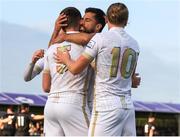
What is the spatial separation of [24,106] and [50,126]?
41.4 feet

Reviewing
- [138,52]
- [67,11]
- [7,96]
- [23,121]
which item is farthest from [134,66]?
[7,96]

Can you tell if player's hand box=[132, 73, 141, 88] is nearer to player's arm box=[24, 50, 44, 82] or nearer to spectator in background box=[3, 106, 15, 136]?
player's arm box=[24, 50, 44, 82]

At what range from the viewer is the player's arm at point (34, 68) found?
5.58m

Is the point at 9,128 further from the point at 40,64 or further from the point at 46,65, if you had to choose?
the point at 46,65

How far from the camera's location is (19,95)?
32406 millimetres

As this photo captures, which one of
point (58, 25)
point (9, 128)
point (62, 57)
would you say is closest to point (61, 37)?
point (58, 25)

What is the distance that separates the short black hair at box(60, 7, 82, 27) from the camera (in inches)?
201

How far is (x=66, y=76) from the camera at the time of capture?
16.5 feet

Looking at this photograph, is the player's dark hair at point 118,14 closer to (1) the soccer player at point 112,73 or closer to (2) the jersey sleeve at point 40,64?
(1) the soccer player at point 112,73

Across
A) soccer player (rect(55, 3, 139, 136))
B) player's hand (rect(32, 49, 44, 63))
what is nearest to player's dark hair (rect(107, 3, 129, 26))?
soccer player (rect(55, 3, 139, 136))

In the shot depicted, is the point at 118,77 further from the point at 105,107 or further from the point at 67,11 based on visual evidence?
the point at 67,11

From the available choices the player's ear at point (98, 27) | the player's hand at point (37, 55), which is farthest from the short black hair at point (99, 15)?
the player's hand at point (37, 55)

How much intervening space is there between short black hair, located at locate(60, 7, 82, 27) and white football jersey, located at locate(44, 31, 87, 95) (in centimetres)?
20

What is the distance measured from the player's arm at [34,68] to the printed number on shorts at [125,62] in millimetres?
1106
